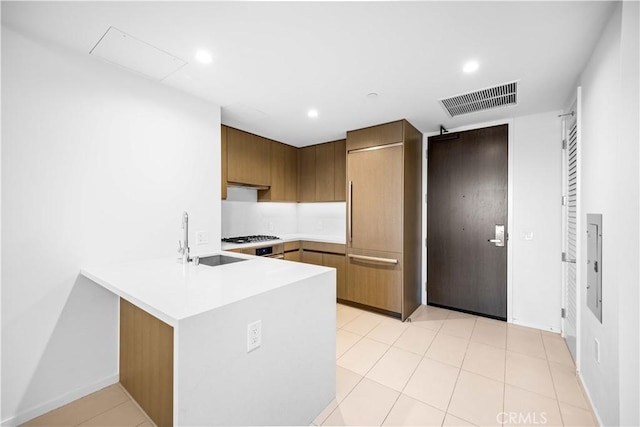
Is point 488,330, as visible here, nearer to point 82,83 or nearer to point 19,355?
point 19,355

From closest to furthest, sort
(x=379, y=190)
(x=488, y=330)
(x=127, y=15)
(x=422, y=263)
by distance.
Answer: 1. (x=127, y=15)
2. (x=488, y=330)
3. (x=379, y=190)
4. (x=422, y=263)

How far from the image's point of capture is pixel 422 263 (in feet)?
12.2

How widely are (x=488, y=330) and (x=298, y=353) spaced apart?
2421mm

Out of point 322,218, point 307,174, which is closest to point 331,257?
point 322,218

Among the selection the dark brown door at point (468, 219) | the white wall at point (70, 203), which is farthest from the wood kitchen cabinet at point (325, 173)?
the white wall at point (70, 203)

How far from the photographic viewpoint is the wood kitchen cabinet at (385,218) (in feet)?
10.3

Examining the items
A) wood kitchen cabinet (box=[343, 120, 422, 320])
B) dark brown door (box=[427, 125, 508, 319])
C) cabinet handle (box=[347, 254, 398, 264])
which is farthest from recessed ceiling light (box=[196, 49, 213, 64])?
dark brown door (box=[427, 125, 508, 319])

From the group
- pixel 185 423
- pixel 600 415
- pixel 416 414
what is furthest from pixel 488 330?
pixel 185 423

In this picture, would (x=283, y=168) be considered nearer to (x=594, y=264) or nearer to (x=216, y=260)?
(x=216, y=260)

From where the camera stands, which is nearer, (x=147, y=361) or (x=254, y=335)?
(x=254, y=335)

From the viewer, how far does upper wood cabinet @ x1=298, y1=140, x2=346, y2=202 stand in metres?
4.05

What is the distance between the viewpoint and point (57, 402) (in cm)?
178

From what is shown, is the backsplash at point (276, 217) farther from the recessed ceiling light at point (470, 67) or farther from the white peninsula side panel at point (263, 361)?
the recessed ceiling light at point (470, 67)

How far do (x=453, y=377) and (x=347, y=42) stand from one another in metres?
2.55
